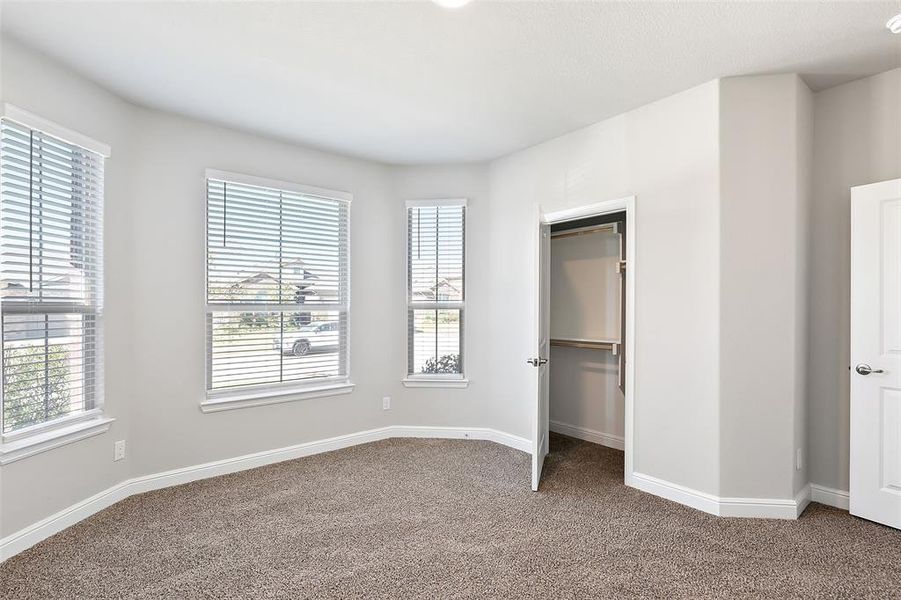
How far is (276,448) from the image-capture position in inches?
152

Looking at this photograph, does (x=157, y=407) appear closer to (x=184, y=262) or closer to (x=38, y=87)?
(x=184, y=262)

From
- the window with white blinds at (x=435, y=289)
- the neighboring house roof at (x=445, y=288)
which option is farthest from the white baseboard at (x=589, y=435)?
the neighboring house roof at (x=445, y=288)

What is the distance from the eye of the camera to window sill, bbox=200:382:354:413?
3555mm

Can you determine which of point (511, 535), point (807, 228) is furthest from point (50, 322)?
point (807, 228)

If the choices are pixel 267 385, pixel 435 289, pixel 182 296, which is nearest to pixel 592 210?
pixel 435 289

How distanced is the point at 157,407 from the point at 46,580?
1.23m

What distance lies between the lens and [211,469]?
353 cm

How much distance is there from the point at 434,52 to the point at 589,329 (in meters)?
2.90

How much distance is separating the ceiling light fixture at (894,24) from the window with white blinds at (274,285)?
11.7 ft

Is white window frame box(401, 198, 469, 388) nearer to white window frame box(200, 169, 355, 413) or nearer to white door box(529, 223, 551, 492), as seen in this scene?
white window frame box(200, 169, 355, 413)

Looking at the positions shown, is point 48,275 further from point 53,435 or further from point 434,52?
point 434,52

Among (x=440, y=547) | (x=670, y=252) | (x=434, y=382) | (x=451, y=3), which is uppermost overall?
(x=451, y=3)

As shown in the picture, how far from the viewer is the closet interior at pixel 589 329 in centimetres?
434

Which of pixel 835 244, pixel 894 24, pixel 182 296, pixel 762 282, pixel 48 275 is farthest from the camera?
pixel 182 296
